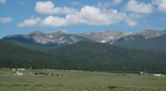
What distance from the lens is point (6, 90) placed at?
66.8 m

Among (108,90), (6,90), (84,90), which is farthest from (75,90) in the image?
(6,90)

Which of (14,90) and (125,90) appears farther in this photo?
(125,90)

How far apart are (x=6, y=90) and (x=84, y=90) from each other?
566 inches

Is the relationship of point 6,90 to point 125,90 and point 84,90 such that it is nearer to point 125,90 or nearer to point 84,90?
point 84,90

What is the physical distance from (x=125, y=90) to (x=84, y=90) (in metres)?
9.13

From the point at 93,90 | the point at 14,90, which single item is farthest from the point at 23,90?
the point at 93,90

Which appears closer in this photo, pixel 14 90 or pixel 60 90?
pixel 14 90

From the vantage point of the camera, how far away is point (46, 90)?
7019 centimetres

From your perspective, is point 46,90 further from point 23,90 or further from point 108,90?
point 108,90

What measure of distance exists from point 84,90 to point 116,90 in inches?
269

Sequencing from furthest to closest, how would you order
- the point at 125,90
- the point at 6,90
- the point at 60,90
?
1. the point at 125,90
2. the point at 60,90
3. the point at 6,90

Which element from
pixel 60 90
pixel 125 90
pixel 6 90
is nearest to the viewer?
pixel 6 90

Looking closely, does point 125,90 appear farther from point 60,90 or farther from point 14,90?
point 14,90

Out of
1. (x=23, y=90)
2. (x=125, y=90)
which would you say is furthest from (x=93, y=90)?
(x=23, y=90)
